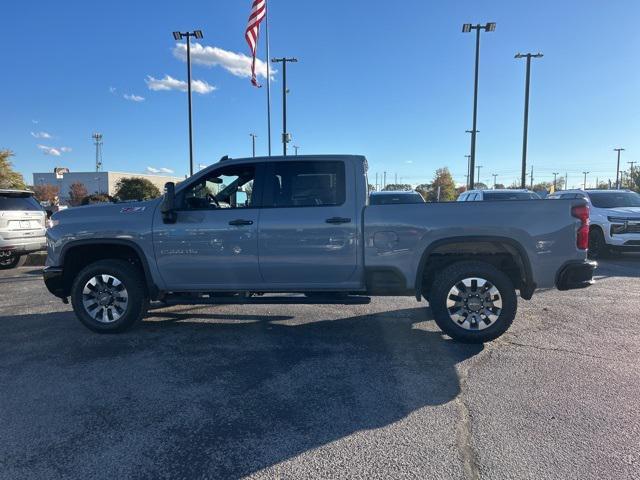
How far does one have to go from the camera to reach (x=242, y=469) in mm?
2787

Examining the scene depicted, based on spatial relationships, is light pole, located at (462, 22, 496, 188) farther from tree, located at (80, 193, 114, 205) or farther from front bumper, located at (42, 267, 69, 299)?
front bumper, located at (42, 267, 69, 299)

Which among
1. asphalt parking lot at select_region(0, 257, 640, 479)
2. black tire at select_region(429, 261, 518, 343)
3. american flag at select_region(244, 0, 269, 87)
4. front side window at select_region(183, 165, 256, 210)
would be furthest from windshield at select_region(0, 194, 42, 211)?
american flag at select_region(244, 0, 269, 87)

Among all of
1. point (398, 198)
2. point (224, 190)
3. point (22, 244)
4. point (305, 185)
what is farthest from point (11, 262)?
point (398, 198)

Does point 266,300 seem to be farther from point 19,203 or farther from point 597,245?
point 597,245

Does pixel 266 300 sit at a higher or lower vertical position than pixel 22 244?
lower

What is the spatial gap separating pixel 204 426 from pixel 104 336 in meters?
2.75

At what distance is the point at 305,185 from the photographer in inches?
209

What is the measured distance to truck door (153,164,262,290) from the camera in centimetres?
523

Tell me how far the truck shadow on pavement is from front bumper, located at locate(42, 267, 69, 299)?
498 mm

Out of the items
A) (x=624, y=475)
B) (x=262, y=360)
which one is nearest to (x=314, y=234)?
(x=262, y=360)

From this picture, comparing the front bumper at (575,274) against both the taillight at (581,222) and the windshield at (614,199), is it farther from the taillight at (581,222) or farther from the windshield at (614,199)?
the windshield at (614,199)

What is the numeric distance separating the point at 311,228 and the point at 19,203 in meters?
7.52

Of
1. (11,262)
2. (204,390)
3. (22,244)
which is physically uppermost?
(22,244)

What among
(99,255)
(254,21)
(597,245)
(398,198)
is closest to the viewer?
(99,255)
